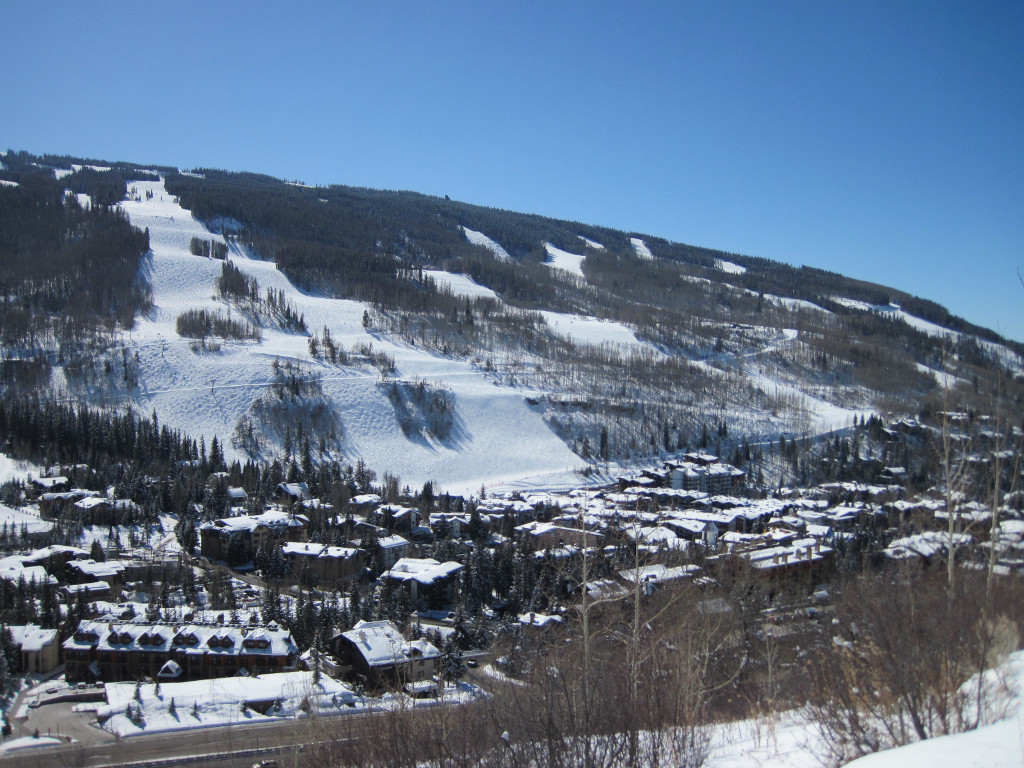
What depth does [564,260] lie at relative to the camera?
17025 centimetres

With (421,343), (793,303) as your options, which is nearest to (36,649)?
(421,343)

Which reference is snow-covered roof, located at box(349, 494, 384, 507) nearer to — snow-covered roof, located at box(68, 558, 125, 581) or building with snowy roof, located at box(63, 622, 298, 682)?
snow-covered roof, located at box(68, 558, 125, 581)

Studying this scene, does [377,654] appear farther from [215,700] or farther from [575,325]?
[575,325]

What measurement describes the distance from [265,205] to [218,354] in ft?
268

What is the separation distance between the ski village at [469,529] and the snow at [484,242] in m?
52.8

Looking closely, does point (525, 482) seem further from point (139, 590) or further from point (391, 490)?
point (139, 590)

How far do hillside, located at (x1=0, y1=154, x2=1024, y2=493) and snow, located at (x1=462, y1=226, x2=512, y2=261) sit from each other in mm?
4308

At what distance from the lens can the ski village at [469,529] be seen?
255 inches

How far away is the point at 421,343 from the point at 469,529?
50.6 m

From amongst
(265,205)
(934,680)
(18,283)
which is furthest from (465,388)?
(265,205)

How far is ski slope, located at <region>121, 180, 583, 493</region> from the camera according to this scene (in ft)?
181

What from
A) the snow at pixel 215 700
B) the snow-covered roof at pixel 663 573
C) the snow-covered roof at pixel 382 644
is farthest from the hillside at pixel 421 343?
the snow at pixel 215 700

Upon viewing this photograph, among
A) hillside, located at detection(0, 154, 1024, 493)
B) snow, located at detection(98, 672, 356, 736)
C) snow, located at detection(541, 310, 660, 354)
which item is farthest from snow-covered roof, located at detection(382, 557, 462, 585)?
snow, located at detection(541, 310, 660, 354)

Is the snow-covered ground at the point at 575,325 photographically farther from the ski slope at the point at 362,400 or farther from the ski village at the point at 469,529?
the ski slope at the point at 362,400
